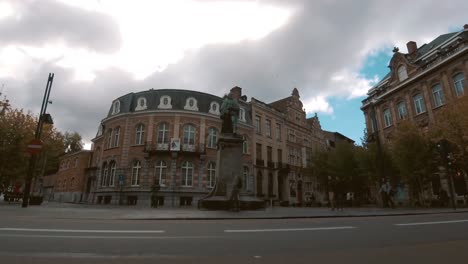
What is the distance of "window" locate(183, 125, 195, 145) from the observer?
31.3 meters

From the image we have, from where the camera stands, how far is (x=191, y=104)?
32.7 m

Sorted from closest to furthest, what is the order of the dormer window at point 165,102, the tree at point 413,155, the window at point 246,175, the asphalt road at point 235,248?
the asphalt road at point 235,248 → the tree at point 413,155 → the dormer window at point 165,102 → the window at point 246,175

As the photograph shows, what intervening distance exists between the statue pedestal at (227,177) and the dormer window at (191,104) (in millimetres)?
17481

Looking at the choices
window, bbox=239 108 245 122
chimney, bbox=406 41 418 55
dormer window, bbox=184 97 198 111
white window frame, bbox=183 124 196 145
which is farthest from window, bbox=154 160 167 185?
chimney, bbox=406 41 418 55

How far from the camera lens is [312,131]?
48.6 metres

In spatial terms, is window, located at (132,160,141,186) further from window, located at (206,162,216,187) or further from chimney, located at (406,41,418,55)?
chimney, located at (406,41,418,55)

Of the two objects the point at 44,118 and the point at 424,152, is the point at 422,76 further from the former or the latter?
the point at 44,118

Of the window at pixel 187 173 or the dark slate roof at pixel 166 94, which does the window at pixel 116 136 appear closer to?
the dark slate roof at pixel 166 94

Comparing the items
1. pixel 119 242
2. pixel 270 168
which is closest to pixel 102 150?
pixel 270 168

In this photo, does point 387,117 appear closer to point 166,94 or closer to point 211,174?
point 211,174

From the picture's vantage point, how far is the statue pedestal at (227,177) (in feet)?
45.5

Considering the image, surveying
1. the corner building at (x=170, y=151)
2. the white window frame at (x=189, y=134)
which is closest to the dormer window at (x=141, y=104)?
the corner building at (x=170, y=151)

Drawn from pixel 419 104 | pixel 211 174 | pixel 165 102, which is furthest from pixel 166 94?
pixel 419 104

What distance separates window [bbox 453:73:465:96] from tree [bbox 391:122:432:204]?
6.69m
